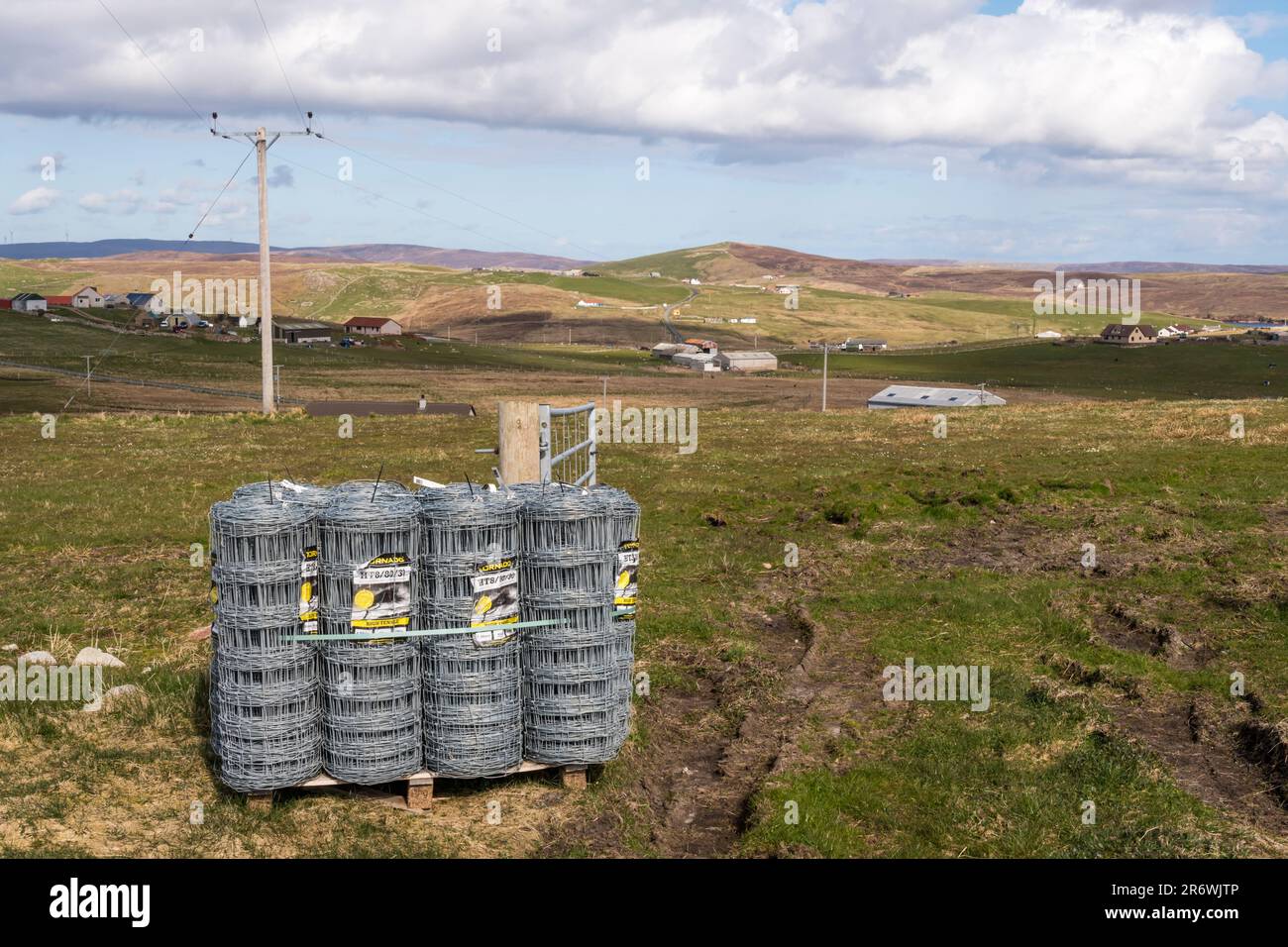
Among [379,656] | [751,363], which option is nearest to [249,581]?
[379,656]

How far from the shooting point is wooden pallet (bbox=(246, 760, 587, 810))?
8.77 meters

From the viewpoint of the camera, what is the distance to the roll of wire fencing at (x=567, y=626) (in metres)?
9.25

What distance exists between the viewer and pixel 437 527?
29.4 feet

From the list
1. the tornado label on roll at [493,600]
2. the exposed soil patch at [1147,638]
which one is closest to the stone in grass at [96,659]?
the tornado label on roll at [493,600]

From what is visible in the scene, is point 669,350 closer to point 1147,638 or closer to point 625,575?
point 1147,638

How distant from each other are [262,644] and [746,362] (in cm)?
12648

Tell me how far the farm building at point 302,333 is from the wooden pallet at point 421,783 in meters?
139

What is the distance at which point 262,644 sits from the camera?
8.62 meters

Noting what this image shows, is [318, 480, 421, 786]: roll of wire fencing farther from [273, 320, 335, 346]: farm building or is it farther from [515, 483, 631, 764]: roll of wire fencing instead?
[273, 320, 335, 346]: farm building

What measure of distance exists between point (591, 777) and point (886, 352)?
15454 cm

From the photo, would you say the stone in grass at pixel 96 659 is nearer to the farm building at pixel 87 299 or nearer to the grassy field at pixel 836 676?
the grassy field at pixel 836 676
